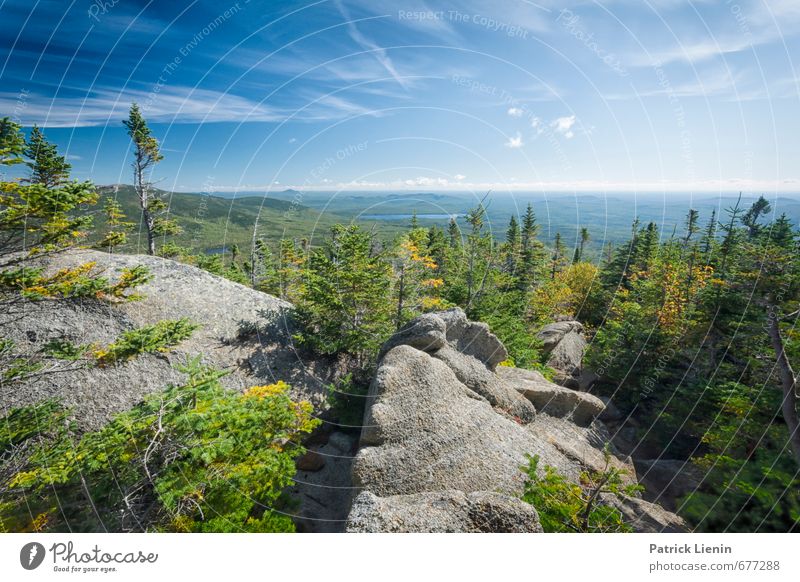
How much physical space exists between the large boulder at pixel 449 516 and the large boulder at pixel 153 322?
464 inches

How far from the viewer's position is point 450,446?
33.1 feet

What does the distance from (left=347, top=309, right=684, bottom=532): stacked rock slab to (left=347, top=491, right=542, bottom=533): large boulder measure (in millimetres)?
18

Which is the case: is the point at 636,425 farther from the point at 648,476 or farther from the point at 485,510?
the point at 485,510

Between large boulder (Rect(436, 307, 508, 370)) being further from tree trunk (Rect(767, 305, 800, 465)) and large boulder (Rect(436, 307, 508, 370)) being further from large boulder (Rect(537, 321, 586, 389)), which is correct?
large boulder (Rect(537, 321, 586, 389))

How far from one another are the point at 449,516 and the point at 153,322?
2068 centimetres

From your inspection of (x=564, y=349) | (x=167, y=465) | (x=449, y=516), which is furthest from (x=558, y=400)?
(x=564, y=349)

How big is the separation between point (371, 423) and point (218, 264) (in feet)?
132

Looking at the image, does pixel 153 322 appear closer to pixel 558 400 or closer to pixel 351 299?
pixel 351 299

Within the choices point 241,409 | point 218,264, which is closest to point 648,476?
point 241,409

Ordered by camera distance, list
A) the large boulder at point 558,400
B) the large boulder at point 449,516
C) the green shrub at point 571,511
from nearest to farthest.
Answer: the large boulder at point 449,516 < the green shrub at point 571,511 < the large boulder at point 558,400

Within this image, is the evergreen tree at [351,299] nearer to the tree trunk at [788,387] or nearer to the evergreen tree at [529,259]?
the tree trunk at [788,387]

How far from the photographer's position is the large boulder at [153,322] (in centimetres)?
1525

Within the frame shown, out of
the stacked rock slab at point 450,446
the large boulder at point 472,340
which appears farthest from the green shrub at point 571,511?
the large boulder at point 472,340
